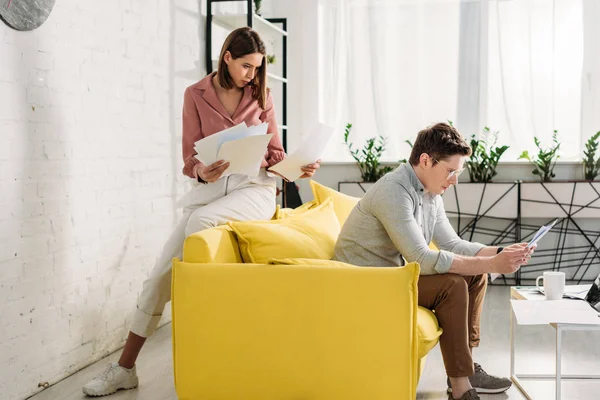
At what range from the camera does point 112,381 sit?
3.14 meters

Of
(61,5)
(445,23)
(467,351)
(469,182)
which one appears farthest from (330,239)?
(445,23)

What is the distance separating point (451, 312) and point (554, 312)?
0.36 metres

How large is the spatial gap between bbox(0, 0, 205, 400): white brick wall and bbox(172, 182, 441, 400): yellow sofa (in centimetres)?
77

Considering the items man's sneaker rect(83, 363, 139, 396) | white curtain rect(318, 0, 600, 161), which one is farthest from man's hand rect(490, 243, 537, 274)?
white curtain rect(318, 0, 600, 161)

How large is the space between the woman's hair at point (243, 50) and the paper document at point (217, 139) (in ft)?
1.32

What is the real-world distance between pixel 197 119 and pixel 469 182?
2890 mm

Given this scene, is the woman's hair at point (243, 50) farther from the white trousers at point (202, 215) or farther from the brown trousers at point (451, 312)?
the brown trousers at point (451, 312)

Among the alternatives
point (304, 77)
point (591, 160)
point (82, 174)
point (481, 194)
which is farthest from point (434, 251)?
point (304, 77)

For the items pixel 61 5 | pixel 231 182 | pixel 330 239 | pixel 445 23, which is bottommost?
pixel 330 239

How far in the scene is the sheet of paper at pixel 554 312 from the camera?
2643mm

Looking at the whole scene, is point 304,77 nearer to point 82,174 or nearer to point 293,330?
point 82,174

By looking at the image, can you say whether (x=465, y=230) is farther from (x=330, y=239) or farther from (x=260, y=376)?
(x=260, y=376)

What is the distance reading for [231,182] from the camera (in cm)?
339

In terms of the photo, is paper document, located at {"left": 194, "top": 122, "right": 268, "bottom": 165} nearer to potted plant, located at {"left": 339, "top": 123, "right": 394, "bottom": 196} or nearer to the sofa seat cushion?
the sofa seat cushion
